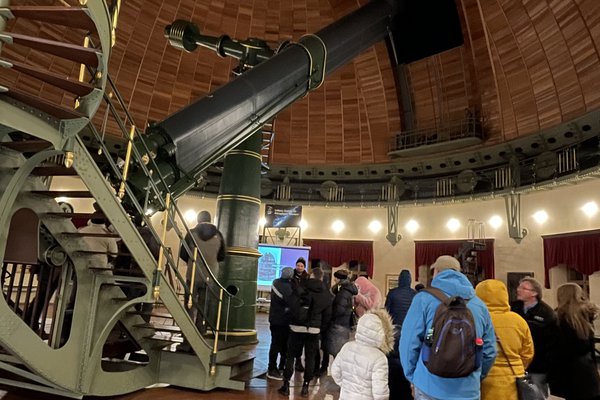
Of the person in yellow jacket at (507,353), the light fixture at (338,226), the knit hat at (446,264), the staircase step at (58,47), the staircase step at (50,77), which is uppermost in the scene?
the light fixture at (338,226)

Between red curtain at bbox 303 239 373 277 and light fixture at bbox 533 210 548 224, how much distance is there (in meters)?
5.14

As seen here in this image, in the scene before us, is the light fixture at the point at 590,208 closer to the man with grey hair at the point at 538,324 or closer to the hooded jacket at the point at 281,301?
the man with grey hair at the point at 538,324

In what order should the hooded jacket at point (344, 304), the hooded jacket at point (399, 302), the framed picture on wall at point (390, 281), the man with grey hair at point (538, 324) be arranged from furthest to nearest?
the framed picture on wall at point (390, 281), the hooded jacket at point (344, 304), the hooded jacket at point (399, 302), the man with grey hair at point (538, 324)

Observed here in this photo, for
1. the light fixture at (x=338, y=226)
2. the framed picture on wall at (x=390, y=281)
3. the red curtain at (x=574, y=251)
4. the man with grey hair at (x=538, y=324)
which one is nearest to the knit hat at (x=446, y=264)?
the man with grey hair at (x=538, y=324)

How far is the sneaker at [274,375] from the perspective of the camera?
18.7 ft

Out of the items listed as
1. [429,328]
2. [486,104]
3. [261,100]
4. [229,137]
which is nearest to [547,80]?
[486,104]

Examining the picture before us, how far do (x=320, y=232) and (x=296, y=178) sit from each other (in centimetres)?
216

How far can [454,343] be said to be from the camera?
2.41m

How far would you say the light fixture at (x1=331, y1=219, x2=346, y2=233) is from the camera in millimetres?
14727

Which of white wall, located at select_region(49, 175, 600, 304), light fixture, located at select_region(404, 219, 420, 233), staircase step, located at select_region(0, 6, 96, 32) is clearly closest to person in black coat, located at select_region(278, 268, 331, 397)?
staircase step, located at select_region(0, 6, 96, 32)

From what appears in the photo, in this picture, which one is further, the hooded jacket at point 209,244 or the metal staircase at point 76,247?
the hooded jacket at point 209,244

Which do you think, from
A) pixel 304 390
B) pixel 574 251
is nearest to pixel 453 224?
pixel 574 251

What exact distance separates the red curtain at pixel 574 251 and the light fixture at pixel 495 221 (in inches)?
54.9

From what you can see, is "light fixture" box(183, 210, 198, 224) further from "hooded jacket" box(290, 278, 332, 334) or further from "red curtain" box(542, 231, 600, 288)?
"red curtain" box(542, 231, 600, 288)
